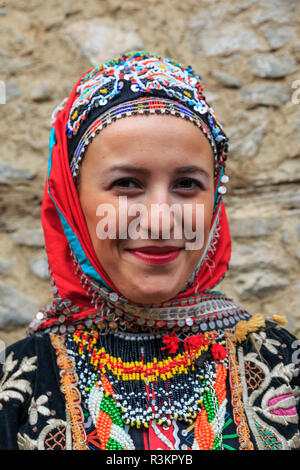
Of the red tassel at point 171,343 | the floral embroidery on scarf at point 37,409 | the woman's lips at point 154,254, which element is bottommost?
the floral embroidery on scarf at point 37,409

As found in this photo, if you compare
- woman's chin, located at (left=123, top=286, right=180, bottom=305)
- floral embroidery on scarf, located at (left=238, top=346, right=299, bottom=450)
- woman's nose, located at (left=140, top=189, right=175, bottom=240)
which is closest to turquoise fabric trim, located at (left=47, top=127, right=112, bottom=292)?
woman's chin, located at (left=123, top=286, right=180, bottom=305)

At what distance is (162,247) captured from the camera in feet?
3.98

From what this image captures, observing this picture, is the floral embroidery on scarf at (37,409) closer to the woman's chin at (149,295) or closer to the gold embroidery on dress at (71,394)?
the gold embroidery on dress at (71,394)

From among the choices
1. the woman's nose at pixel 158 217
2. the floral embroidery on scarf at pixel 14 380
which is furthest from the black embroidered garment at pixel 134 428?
the woman's nose at pixel 158 217

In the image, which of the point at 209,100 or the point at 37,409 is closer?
the point at 37,409

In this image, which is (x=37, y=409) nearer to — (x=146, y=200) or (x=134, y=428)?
(x=134, y=428)

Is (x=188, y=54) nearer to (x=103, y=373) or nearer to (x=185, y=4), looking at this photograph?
(x=185, y=4)

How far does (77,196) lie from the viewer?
4.42 feet

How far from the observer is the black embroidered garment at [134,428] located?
47.9 inches

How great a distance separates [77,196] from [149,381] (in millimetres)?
549

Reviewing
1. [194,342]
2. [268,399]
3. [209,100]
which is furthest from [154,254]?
[209,100]

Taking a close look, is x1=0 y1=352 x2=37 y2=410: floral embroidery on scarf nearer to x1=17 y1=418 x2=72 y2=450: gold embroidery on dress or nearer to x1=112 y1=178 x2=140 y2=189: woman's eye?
x1=17 y1=418 x2=72 y2=450: gold embroidery on dress

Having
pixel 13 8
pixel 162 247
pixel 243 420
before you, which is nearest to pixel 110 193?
pixel 162 247
